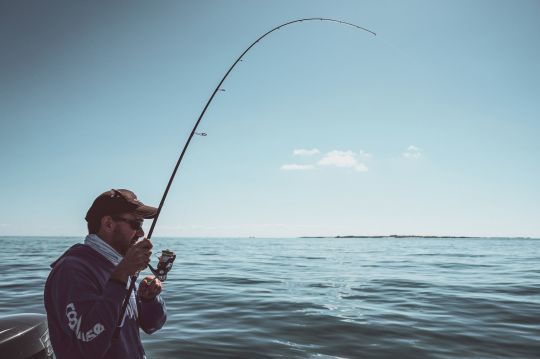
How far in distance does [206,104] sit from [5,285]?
36.8 ft

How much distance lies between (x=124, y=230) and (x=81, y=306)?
613 millimetres

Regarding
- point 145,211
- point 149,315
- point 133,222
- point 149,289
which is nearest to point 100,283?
point 133,222

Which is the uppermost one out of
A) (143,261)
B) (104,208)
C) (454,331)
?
(104,208)

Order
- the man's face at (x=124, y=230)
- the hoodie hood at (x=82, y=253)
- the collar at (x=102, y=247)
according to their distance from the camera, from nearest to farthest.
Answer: the hoodie hood at (x=82, y=253) → the collar at (x=102, y=247) → the man's face at (x=124, y=230)

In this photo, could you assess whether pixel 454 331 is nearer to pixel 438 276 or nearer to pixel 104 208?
pixel 104 208

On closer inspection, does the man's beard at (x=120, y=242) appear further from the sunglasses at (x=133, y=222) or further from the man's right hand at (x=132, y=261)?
the man's right hand at (x=132, y=261)

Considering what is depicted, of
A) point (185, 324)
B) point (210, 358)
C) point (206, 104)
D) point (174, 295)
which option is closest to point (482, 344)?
point (210, 358)

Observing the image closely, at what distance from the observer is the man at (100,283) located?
1947 mm

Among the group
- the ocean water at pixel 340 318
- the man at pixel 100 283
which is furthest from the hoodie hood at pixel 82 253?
the ocean water at pixel 340 318

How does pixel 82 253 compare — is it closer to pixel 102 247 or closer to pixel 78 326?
pixel 102 247

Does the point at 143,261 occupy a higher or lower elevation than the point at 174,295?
higher

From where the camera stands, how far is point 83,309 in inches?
76.5

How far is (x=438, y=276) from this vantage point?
1455cm

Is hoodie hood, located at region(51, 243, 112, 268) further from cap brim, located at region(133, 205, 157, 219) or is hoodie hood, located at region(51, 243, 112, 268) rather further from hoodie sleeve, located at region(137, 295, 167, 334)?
hoodie sleeve, located at region(137, 295, 167, 334)
